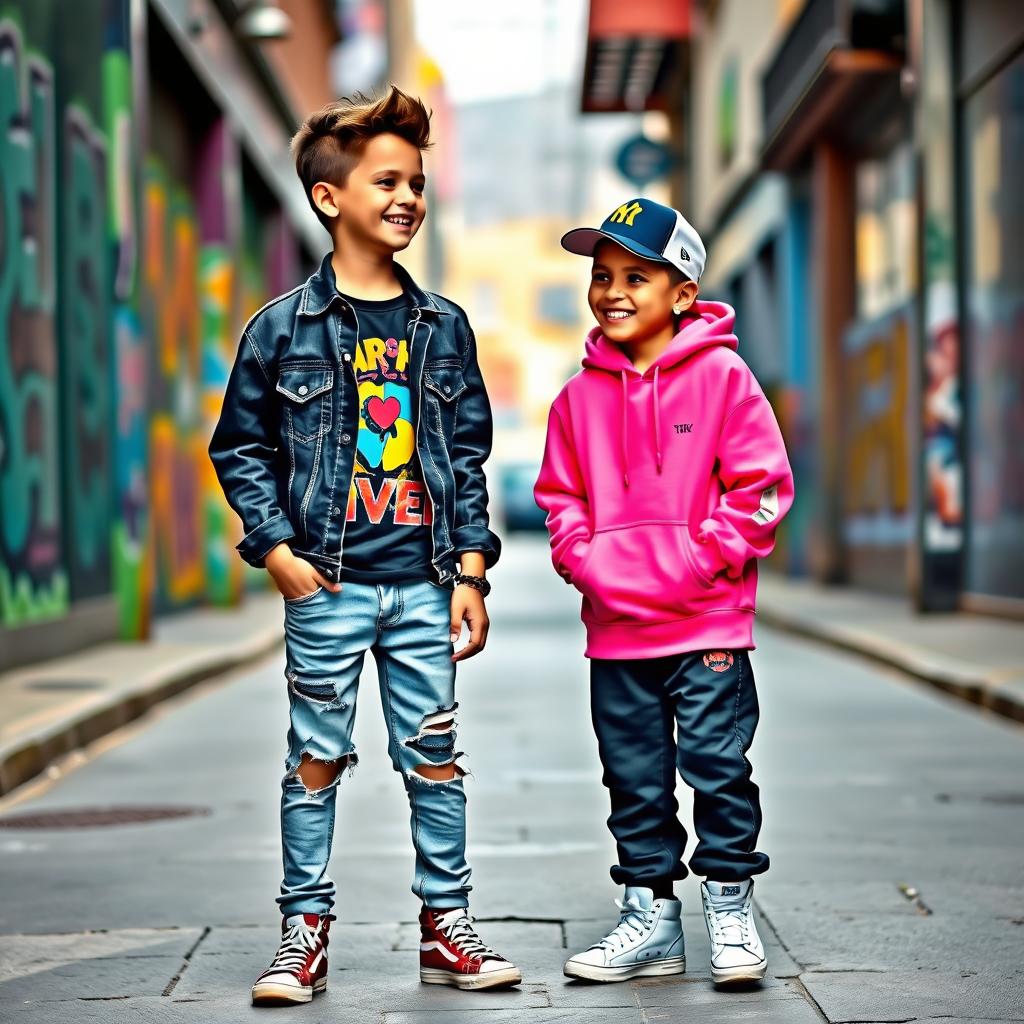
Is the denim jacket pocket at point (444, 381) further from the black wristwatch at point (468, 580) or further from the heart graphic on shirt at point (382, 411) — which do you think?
the black wristwatch at point (468, 580)

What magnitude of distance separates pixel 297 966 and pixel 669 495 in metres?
1.28

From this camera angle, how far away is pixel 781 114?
22328 mm

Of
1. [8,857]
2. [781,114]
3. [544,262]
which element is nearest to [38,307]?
[8,857]

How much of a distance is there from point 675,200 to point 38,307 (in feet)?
84.9

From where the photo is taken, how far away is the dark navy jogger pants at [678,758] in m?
4.35

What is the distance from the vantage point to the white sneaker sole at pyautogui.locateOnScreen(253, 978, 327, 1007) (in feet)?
13.8

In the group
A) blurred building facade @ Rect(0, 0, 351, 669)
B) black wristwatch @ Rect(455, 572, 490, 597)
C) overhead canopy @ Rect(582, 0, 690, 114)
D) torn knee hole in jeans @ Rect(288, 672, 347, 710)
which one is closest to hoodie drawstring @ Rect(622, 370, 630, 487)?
black wristwatch @ Rect(455, 572, 490, 597)

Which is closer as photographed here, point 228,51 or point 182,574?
point 182,574

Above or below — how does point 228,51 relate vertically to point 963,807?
above

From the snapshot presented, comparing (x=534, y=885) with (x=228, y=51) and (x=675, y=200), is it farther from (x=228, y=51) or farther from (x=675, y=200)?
(x=675, y=200)

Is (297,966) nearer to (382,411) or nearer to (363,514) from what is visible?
(363,514)

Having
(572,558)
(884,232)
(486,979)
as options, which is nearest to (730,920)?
(486,979)

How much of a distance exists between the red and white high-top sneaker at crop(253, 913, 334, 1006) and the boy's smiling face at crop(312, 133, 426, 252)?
147 centimetres

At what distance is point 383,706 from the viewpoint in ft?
14.1
